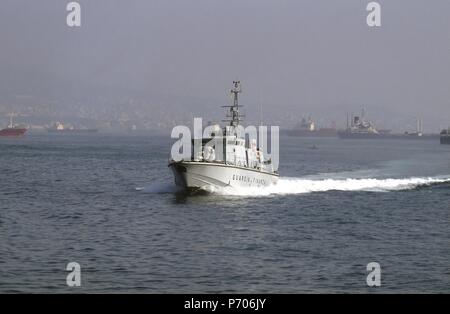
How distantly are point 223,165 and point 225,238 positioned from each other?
1787 cm

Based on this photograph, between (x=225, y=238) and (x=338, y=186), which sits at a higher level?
(x=338, y=186)

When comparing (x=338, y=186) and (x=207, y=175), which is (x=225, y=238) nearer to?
(x=207, y=175)

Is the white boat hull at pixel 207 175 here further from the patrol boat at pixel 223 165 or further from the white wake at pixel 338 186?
the white wake at pixel 338 186

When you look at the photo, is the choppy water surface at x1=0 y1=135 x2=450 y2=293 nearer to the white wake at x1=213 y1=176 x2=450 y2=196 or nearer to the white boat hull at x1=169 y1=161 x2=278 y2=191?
the white wake at x1=213 y1=176 x2=450 y2=196

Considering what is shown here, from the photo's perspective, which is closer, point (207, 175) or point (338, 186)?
point (207, 175)

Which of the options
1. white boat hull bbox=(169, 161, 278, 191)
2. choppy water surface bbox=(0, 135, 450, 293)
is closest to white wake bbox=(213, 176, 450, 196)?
choppy water surface bbox=(0, 135, 450, 293)

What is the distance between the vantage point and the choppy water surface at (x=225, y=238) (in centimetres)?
3198

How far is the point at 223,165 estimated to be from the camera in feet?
200

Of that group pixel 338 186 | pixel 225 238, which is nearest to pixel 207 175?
pixel 225 238

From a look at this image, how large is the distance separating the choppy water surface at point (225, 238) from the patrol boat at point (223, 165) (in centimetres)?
123

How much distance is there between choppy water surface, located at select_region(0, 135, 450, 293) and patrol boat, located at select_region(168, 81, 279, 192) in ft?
4.05

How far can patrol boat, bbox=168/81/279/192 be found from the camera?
2402 inches

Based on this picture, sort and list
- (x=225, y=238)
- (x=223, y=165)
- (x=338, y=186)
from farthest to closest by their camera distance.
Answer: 1. (x=338, y=186)
2. (x=223, y=165)
3. (x=225, y=238)
